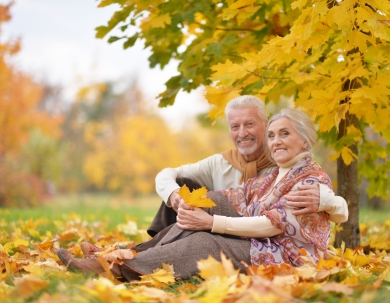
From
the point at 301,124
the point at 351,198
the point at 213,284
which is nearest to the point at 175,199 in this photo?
the point at 301,124

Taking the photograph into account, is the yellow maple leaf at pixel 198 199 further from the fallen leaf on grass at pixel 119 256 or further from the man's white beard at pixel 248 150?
the man's white beard at pixel 248 150

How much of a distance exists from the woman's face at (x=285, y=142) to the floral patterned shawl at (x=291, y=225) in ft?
0.23

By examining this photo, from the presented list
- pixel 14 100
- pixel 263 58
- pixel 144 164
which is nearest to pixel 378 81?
pixel 263 58

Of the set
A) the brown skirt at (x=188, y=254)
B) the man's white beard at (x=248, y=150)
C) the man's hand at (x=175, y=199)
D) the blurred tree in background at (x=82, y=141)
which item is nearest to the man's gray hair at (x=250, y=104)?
the man's white beard at (x=248, y=150)

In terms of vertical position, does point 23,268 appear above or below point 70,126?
below

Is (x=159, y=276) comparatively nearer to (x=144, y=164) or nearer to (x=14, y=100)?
(x=14, y=100)

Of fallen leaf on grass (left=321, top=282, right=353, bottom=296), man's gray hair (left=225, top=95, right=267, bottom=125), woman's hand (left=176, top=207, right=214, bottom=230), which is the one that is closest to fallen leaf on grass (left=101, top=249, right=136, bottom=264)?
woman's hand (left=176, top=207, right=214, bottom=230)

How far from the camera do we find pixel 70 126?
2941 centimetres

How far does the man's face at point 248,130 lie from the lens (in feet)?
10.6

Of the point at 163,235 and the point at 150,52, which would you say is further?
the point at 150,52

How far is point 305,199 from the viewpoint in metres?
2.53

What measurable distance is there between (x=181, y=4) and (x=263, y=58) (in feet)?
3.40

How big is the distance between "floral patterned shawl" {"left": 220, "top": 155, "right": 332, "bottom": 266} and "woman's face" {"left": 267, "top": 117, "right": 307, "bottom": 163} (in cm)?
7

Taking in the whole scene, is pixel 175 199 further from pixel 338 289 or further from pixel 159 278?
pixel 338 289
